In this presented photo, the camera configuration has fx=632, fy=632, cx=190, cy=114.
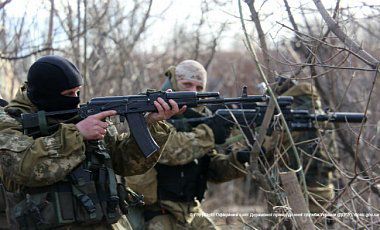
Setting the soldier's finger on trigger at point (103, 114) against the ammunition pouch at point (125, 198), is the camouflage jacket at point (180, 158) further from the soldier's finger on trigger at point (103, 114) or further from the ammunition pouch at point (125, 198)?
the soldier's finger on trigger at point (103, 114)

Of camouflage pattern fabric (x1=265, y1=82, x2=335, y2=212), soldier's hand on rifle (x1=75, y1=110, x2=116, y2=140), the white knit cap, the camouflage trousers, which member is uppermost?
the white knit cap

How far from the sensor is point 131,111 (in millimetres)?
3480

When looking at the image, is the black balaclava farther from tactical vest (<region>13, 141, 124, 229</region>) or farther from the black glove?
the black glove

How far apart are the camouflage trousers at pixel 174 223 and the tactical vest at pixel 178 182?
5.8 inches

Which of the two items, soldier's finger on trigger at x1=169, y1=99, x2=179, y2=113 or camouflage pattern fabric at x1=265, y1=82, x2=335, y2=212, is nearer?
soldier's finger on trigger at x1=169, y1=99, x2=179, y2=113

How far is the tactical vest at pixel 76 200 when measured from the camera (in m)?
3.27

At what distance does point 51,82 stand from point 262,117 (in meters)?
2.19

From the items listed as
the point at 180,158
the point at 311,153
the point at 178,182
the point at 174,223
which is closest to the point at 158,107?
the point at 180,158

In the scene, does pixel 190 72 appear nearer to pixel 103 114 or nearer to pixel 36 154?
pixel 103 114

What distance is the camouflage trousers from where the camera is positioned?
185 inches

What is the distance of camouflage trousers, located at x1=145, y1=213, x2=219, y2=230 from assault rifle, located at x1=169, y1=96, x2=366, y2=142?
730 millimetres

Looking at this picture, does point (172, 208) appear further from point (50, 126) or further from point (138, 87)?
point (138, 87)

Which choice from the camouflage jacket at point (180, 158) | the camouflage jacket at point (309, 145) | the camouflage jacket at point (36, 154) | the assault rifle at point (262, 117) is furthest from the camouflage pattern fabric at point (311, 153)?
the camouflage jacket at point (36, 154)

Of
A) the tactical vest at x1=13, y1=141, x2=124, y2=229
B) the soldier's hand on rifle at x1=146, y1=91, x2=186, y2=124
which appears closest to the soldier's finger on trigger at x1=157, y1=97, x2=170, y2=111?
the soldier's hand on rifle at x1=146, y1=91, x2=186, y2=124
